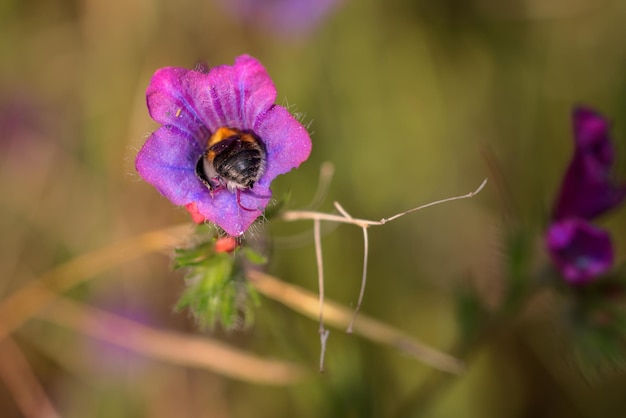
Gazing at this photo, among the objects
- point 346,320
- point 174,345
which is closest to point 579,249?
point 346,320

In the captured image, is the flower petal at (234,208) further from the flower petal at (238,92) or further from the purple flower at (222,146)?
the flower petal at (238,92)

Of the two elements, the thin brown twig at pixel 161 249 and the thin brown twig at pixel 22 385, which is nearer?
the thin brown twig at pixel 161 249

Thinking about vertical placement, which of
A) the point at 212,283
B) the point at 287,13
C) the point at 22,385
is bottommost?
the point at 22,385

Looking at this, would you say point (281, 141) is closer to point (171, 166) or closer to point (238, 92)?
point (238, 92)

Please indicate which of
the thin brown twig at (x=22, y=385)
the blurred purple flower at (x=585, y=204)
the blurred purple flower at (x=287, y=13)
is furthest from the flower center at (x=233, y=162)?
the blurred purple flower at (x=287, y=13)

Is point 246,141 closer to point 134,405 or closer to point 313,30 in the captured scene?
point 134,405

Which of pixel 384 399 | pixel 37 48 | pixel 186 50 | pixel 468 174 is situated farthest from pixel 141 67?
pixel 384 399
